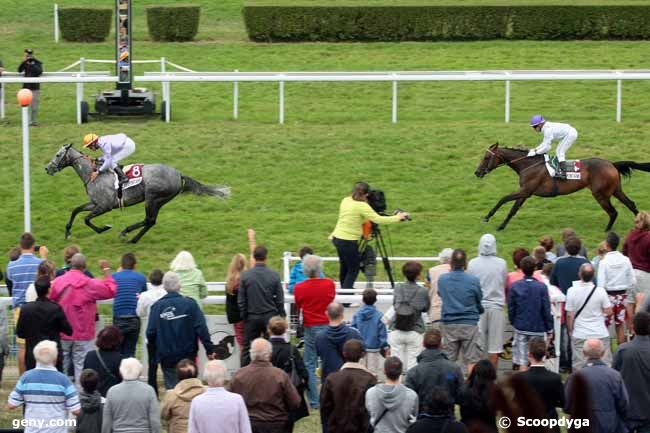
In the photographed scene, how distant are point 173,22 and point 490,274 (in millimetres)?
15557

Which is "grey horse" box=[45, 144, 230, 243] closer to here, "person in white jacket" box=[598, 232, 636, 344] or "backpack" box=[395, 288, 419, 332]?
"person in white jacket" box=[598, 232, 636, 344]

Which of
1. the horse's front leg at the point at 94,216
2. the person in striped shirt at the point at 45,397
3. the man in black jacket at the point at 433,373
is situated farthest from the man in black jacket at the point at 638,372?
the horse's front leg at the point at 94,216

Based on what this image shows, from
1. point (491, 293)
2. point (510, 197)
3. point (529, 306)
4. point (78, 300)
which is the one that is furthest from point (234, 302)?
point (510, 197)

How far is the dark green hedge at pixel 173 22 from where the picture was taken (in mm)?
22562

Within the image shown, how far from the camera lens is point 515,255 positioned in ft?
27.2

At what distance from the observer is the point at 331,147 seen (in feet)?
50.0

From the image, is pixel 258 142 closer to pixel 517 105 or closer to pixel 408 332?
pixel 517 105

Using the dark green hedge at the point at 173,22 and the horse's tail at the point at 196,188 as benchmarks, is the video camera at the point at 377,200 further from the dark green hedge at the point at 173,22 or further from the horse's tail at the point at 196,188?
the dark green hedge at the point at 173,22

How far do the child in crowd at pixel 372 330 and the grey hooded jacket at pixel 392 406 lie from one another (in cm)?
130

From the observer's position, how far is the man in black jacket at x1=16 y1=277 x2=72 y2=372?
7211mm

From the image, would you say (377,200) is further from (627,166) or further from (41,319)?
(627,166)

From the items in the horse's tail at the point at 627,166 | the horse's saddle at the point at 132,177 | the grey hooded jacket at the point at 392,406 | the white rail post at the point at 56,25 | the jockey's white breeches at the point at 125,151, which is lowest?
the grey hooded jacket at the point at 392,406

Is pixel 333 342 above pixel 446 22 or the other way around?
the other way around

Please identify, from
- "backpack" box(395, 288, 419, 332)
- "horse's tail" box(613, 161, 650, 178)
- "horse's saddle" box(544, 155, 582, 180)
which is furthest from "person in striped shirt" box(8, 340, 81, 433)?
"horse's tail" box(613, 161, 650, 178)
